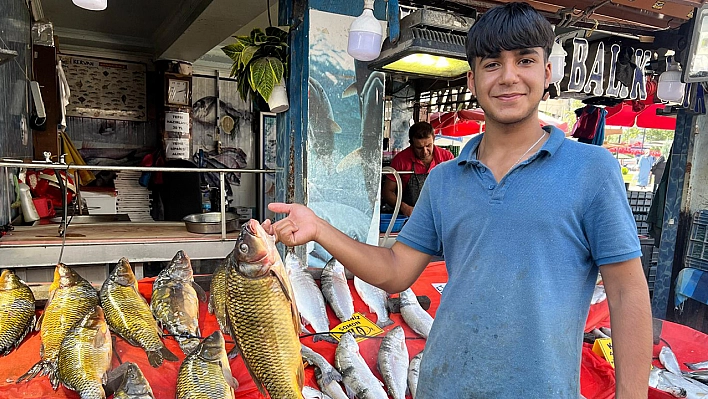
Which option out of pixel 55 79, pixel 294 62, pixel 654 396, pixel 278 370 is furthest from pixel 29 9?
pixel 654 396

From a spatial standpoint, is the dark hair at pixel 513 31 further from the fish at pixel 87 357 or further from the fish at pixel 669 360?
the fish at pixel 669 360

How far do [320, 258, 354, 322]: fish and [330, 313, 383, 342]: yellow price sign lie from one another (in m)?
0.07

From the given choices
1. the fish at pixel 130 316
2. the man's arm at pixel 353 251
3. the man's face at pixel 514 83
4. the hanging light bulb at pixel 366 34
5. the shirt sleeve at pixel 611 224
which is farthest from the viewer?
the hanging light bulb at pixel 366 34

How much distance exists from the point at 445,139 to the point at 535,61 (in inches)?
543

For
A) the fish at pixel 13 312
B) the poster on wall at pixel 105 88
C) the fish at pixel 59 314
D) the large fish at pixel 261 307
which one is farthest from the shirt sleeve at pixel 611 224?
the poster on wall at pixel 105 88

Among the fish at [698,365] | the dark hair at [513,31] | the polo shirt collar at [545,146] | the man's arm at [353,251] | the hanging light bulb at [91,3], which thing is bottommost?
the fish at [698,365]

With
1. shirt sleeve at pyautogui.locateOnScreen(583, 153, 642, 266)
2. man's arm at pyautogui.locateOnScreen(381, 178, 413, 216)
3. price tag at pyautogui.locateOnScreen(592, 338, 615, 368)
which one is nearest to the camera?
shirt sleeve at pyautogui.locateOnScreen(583, 153, 642, 266)

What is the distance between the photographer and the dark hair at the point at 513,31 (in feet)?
4.53

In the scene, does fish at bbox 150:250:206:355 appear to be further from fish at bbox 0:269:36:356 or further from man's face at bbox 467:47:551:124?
man's face at bbox 467:47:551:124

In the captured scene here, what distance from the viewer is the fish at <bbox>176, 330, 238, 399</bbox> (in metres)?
2.14

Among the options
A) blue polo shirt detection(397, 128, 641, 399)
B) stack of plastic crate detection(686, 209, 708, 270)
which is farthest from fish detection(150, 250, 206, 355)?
stack of plastic crate detection(686, 209, 708, 270)

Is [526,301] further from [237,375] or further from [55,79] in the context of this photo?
[55,79]

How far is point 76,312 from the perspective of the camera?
2613mm

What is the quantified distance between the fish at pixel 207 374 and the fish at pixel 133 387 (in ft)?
0.58
